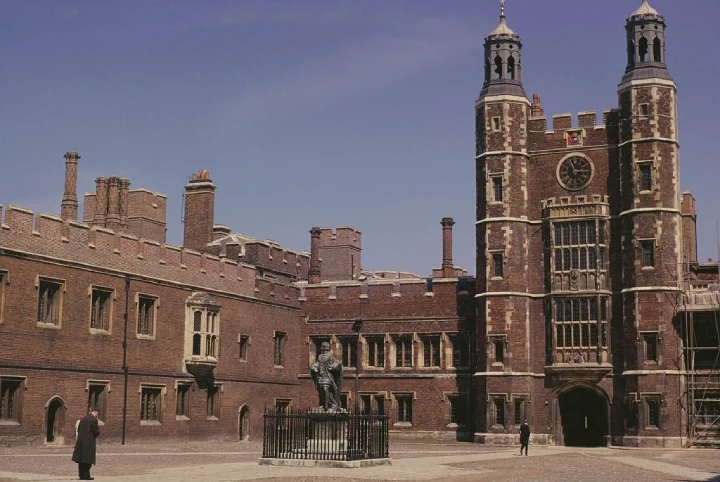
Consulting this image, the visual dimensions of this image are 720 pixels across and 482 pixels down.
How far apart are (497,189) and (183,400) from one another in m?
15.6

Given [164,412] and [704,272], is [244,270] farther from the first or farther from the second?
[704,272]

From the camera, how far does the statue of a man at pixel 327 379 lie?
84.0 ft

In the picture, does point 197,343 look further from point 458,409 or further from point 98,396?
point 458,409

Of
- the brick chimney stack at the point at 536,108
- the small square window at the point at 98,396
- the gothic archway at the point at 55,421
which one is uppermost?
the brick chimney stack at the point at 536,108

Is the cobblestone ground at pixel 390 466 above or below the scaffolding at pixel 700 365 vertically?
below

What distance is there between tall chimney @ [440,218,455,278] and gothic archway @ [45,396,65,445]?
65.5 feet

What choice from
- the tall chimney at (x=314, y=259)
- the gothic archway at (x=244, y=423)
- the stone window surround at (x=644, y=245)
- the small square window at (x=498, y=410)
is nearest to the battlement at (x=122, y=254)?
the tall chimney at (x=314, y=259)

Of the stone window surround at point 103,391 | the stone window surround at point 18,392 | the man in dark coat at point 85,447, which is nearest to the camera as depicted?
the man in dark coat at point 85,447

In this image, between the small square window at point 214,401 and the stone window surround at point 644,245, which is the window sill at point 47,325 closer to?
the small square window at point 214,401

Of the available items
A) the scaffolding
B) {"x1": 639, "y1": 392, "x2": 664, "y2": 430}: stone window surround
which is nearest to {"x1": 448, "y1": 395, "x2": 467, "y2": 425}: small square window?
{"x1": 639, "y1": 392, "x2": 664, "y2": 430}: stone window surround

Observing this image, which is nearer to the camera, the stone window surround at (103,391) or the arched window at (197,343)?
the stone window surround at (103,391)

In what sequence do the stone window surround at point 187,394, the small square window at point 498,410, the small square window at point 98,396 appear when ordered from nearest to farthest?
the small square window at point 98,396 → the stone window surround at point 187,394 → the small square window at point 498,410

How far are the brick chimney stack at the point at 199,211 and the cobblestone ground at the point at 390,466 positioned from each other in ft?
44.2

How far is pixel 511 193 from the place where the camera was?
4356cm
